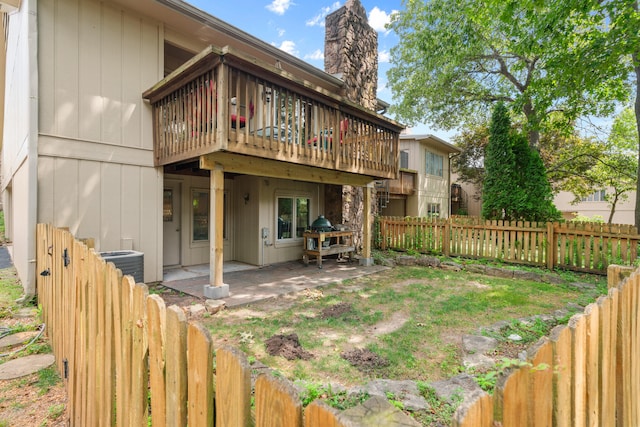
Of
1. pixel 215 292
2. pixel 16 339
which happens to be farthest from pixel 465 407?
pixel 215 292

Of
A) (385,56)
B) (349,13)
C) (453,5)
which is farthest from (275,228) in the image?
(385,56)

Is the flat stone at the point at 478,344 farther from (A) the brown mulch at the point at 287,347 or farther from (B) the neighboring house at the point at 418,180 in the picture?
(B) the neighboring house at the point at 418,180

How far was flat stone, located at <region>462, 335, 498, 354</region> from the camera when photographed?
3359 mm

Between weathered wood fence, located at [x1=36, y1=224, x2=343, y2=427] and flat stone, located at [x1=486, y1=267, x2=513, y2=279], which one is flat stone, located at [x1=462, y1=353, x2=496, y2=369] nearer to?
weathered wood fence, located at [x1=36, y1=224, x2=343, y2=427]

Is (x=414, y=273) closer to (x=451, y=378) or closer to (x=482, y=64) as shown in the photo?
(x=451, y=378)

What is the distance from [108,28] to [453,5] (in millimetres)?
10677

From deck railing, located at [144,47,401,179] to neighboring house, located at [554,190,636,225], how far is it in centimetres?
2398

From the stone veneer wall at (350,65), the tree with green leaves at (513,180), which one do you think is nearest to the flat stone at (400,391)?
the stone veneer wall at (350,65)

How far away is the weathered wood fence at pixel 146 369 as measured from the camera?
0.83 m

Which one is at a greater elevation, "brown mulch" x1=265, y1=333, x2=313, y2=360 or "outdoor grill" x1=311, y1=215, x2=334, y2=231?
"outdoor grill" x1=311, y1=215, x2=334, y2=231

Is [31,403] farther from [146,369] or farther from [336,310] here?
[336,310]

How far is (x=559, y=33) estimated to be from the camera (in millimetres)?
7594

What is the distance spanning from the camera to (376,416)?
756mm

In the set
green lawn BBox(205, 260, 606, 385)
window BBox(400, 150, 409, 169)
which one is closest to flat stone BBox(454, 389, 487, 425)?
green lawn BBox(205, 260, 606, 385)
